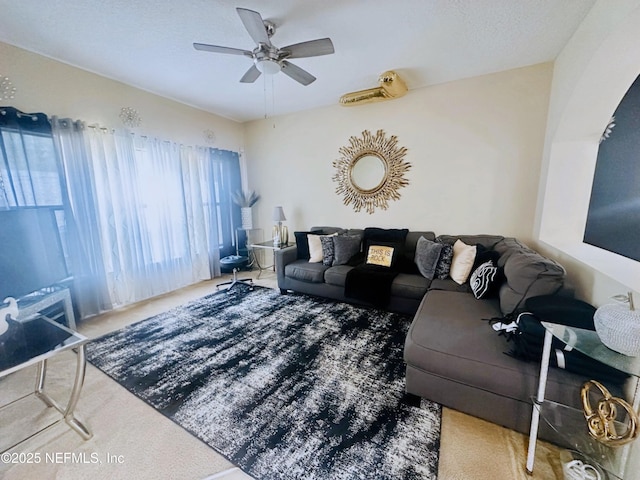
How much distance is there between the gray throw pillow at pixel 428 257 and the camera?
283cm

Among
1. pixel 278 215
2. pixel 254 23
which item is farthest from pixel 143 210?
pixel 254 23

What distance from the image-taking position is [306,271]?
3348mm

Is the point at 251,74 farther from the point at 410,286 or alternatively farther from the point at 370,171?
the point at 410,286

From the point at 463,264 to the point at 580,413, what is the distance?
5.18 ft

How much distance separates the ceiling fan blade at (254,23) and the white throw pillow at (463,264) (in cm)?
263

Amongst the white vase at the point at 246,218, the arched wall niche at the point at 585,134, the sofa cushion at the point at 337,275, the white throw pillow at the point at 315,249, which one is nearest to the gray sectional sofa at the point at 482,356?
the arched wall niche at the point at 585,134

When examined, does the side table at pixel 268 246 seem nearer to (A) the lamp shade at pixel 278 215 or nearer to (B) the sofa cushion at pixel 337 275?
(A) the lamp shade at pixel 278 215

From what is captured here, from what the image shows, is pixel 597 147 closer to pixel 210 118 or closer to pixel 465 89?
pixel 465 89

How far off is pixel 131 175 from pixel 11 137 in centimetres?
100

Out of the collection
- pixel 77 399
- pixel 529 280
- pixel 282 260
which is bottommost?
pixel 77 399

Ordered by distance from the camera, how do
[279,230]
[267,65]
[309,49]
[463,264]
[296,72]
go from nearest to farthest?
[309,49] < [267,65] < [296,72] < [463,264] < [279,230]

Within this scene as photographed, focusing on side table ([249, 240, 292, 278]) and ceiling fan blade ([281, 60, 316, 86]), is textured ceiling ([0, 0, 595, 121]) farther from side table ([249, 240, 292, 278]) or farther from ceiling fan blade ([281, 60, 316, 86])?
side table ([249, 240, 292, 278])

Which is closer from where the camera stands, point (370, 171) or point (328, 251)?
point (328, 251)

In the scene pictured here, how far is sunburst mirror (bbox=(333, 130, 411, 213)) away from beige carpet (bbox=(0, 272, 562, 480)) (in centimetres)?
268
